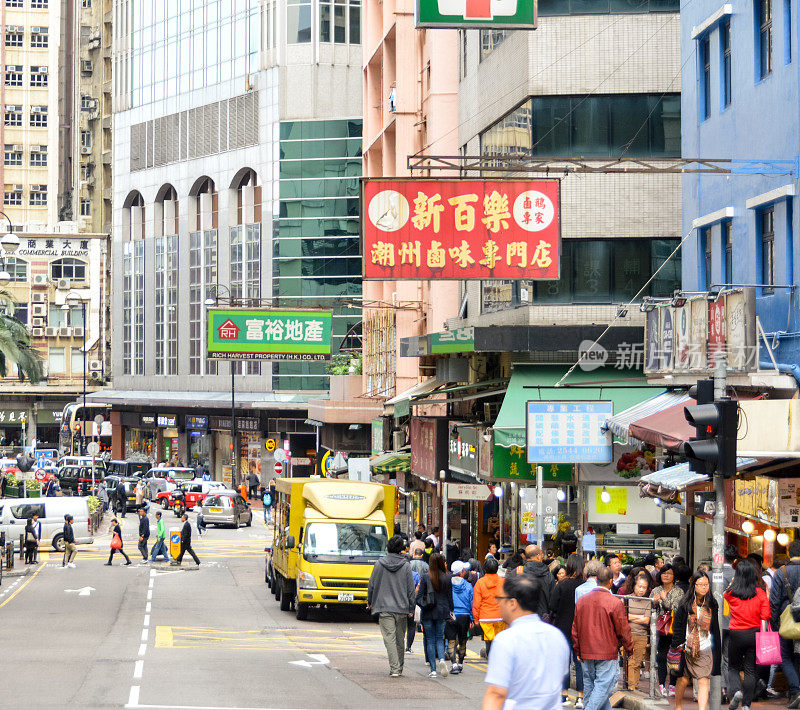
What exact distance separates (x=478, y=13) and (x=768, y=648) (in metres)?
8.08

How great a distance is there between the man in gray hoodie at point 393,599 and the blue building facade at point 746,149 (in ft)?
21.7

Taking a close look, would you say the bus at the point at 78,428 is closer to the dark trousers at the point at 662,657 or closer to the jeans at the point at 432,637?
the jeans at the point at 432,637

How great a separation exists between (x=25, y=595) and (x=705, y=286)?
58.5ft

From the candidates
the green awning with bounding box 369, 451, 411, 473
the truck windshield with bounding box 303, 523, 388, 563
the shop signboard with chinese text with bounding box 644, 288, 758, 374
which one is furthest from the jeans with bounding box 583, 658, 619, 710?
the green awning with bounding box 369, 451, 411, 473

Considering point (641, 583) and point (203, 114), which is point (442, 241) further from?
point (203, 114)

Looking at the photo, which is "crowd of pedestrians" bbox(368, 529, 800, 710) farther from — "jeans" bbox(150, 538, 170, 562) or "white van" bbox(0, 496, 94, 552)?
"white van" bbox(0, 496, 94, 552)

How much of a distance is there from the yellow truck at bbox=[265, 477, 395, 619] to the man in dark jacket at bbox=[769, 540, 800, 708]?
11503mm

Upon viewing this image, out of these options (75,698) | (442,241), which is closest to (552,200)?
(442,241)

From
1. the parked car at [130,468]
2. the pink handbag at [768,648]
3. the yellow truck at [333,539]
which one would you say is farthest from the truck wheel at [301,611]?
the parked car at [130,468]

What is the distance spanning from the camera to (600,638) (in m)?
14.5

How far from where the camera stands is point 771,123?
21.7 meters

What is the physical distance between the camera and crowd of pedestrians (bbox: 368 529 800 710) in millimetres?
14531

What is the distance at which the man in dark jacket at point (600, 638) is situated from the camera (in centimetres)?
1450

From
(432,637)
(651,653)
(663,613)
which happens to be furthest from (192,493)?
(651,653)
